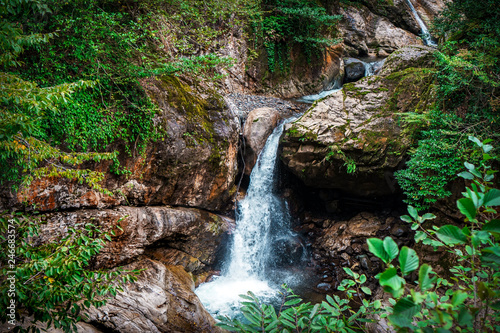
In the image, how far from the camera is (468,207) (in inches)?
40.9

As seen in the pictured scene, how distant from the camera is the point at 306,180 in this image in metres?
8.32

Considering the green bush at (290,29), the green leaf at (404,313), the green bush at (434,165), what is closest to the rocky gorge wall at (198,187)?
the green bush at (434,165)

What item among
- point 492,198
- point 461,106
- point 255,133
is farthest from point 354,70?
point 492,198

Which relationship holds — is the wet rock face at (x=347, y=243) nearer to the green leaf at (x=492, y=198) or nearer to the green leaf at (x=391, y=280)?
the green leaf at (x=492, y=198)

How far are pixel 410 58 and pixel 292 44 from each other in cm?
659

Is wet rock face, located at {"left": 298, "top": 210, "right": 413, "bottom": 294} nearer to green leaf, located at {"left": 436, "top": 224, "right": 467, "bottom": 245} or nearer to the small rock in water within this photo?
the small rock in water

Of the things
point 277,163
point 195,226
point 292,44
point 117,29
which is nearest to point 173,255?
point 195,226

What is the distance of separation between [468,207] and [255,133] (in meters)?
8.05

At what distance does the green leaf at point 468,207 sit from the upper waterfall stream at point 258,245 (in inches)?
228

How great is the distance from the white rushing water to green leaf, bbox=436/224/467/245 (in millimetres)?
5677

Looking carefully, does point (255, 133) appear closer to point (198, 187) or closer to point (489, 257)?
point (198, 187)

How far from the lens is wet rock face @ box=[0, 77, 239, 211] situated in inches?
189

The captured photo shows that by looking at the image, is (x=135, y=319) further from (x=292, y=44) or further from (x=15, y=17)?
(x=292, y=44)

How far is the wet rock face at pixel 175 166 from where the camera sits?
15.8ft
